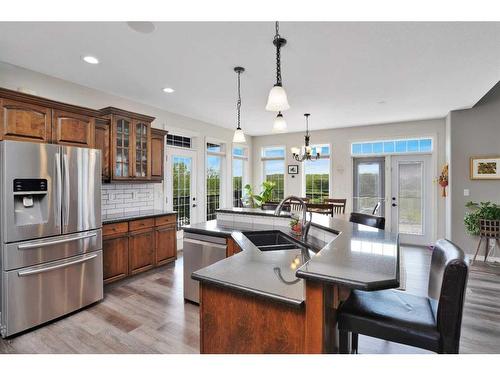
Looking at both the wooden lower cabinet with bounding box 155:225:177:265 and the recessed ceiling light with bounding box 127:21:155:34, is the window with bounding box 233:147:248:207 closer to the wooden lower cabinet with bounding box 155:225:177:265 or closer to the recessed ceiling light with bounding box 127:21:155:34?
the wooden lower cabinet with bounding box 155:225:177:265

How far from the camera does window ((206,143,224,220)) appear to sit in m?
5.91

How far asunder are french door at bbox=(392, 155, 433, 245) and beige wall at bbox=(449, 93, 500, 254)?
0.77 m

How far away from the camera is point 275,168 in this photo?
7.18m

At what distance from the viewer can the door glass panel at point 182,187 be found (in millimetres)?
5047

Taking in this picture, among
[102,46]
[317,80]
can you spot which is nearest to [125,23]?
[102,46]

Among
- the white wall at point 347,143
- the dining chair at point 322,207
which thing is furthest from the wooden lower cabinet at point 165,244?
the white wall at point 347,143

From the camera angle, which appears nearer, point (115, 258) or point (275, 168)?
point (115, 258)

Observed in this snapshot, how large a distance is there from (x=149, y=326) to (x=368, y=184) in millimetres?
5291

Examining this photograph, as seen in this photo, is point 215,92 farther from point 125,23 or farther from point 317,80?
point 125,23

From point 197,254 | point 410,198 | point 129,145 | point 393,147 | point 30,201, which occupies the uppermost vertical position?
point 393,147

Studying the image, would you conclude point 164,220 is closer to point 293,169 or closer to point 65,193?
point 65,193

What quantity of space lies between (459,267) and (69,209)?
307 centimetres

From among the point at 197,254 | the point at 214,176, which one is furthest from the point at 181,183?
the point at 197,254
